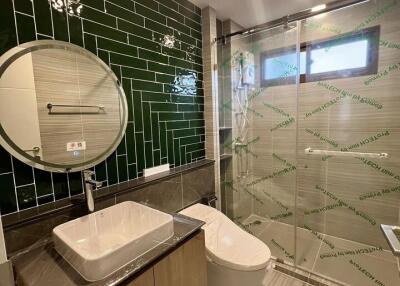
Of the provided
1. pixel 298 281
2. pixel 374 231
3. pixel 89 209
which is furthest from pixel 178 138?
pixel 374 231

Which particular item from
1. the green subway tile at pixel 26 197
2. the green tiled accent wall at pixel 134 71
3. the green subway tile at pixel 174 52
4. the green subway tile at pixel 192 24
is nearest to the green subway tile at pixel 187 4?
the green tiled accent wall at pixel 134 71

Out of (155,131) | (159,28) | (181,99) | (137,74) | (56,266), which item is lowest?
(56,266)

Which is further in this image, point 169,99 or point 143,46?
point 169,99

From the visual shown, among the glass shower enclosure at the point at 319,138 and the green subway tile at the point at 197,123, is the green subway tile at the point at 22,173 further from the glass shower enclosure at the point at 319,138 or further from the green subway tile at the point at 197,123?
the glass shower enclosure at the point at 319,138

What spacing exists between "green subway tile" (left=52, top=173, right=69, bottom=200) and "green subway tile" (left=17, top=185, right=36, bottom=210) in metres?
0.10

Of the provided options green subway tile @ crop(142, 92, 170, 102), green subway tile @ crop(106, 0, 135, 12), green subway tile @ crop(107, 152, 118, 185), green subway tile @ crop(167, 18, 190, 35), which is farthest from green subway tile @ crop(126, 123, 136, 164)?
green subway tile @ crop(167, 18, 190, 35)

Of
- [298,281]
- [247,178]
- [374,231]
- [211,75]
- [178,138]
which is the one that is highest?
[211,75]

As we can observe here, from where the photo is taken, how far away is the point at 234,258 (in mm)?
1316

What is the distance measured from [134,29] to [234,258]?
5.40ft

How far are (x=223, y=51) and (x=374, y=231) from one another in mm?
2268

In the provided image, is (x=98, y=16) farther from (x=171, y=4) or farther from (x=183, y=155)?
(x=183, y=155)

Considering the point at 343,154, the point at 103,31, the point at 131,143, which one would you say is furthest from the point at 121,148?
the point at 343,154

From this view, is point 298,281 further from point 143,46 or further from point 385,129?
point 143,46

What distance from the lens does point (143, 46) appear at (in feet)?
5.20
